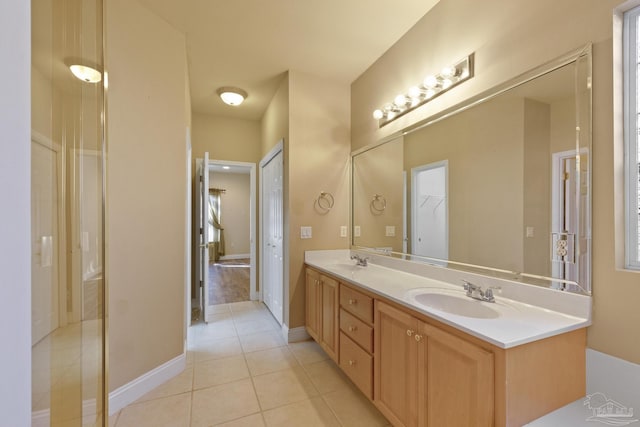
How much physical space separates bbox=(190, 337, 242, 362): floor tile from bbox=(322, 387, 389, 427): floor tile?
106cm

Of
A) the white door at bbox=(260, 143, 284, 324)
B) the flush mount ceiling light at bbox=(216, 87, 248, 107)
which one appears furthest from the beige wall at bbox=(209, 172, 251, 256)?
the flush mount ceiling light at bbox=(216, 87, 248, 107)

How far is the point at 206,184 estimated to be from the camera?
311 cm

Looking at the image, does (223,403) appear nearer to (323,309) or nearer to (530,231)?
(323,309)

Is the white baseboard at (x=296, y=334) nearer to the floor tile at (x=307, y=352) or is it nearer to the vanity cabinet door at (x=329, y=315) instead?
the floor tile at (x=307, y=352)

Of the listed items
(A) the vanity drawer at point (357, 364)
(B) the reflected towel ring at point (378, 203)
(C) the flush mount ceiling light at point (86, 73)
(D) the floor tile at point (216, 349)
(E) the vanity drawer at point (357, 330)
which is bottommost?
(D) the floor tile at point (216, 349)

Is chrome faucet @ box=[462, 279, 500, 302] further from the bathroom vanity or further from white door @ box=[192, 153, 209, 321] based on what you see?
white door @ box=[192, 153, 209, 321]

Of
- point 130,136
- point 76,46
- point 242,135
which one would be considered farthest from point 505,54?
point 242,135

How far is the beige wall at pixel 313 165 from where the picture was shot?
2.71 metres

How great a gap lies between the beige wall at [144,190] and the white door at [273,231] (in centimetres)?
101

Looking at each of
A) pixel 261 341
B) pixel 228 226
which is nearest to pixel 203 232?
pixel 261 341

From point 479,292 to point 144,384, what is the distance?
2.29 metres

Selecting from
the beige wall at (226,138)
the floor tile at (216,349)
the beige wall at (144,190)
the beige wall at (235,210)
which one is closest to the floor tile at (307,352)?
the floor tile at (216,349)

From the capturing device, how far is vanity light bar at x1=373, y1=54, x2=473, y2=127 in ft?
5.63

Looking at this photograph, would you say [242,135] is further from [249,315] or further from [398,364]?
[398,364]
